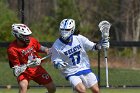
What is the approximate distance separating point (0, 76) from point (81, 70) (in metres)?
5.86

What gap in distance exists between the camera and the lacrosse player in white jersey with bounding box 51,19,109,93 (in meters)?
10.3

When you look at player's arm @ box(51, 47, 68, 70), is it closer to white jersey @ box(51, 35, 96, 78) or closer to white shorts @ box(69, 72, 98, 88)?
white jersey @ box(51, 35, 96, 78)

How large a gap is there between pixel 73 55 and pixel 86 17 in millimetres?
24245

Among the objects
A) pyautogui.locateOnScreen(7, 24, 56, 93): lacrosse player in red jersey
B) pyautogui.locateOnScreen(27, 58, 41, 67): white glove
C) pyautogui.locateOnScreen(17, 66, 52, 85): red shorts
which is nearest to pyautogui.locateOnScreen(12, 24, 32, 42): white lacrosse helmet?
pyautogui.locateOnScreen(7, 24, 56, 93): lacrosse player in red jersey

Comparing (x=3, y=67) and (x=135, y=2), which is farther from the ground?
(x=135, y=2)

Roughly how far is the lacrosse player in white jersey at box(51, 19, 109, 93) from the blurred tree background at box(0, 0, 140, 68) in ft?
33.5

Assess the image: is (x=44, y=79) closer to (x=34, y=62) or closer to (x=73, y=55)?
(x=34, y=62)

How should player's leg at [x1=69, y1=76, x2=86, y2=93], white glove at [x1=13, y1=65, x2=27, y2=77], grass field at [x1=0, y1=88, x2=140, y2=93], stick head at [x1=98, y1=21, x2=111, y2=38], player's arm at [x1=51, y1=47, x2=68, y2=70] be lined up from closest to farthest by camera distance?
1. player's leg at [x1=69, y1=76, x2=86, y2=93]
2. player's arm at [x1=51, y1=47, x2=68, y2=70]
3. stick head at [x1=98, y1=21, x2=111, y2=38]
4. white glove at [x1=13, y1=65, x2=27, y2=77]
5. grass field at [x1=0, y1=88, x2=140, y2=93]

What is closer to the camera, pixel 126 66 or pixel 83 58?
pixel 83 58

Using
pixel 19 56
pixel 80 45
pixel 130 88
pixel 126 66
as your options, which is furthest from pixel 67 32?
pixel 126 66

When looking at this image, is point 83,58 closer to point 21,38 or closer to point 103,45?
point 103,45

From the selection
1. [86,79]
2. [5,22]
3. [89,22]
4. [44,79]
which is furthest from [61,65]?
[89,22]

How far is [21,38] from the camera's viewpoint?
1078cm

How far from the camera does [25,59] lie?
35.7 ft
